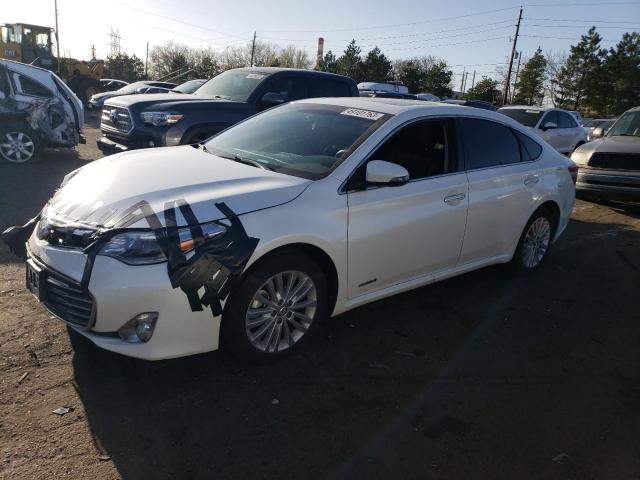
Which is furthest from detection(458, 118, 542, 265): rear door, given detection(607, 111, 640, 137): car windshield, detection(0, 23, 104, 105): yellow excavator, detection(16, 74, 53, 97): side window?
detection(0, 23, 104, 105): yellow excavator

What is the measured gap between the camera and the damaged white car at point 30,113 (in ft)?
29.7

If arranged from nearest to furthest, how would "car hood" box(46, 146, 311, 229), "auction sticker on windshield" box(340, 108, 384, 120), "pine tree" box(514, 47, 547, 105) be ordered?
1. "car hood" box(46, 146, 311, 229)
2. "auction sticker on windshield" box(340, 108, 384, 120)
3. "pine tree" box(514, 47, 547, 105)

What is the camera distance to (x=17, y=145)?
9.21 metres

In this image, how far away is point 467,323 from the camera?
4.20 meters

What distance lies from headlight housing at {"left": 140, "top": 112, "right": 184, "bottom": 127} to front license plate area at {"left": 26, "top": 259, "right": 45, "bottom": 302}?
470 centimetres

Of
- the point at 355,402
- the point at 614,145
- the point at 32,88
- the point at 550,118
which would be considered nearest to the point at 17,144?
the point at 32,88

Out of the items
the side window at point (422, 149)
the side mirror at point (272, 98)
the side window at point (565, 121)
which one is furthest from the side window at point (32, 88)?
the side window at point (565, 121)

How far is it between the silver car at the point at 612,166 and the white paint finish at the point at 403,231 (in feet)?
19.0

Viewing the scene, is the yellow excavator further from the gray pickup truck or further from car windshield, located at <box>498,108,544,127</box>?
car windshield, located at <box>498,108,544,127</box>

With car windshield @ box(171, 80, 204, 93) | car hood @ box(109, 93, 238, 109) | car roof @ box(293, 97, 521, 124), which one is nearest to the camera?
car roof @ box(293, 97, 521, 124)

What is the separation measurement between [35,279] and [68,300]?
0.37 m

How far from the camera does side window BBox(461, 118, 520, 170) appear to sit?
14.3 ft

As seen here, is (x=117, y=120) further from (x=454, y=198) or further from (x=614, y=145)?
(x=614, y=145)

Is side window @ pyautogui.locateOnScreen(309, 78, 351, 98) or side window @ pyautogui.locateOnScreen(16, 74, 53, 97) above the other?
side window @ pyautogui.locateOnScreen(309, 78, 351, 98)
